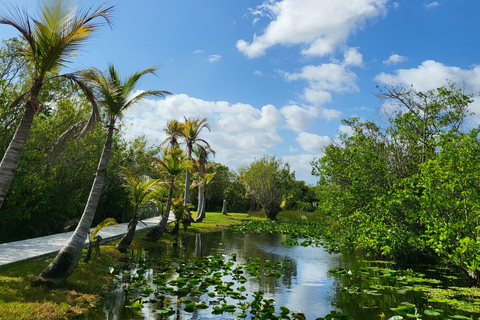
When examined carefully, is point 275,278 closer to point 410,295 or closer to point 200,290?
point 200,290

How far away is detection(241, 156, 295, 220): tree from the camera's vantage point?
125 ft

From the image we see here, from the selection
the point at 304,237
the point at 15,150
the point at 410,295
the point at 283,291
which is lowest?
the point at 283,291

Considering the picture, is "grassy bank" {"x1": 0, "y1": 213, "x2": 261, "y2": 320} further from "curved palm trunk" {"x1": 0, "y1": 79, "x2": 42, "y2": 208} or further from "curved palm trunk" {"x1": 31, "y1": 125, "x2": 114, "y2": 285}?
"curved palm trunk" {"x1": 0, "y1": 79, "x2": 42, "y2": 208}

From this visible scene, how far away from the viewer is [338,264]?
1282cm

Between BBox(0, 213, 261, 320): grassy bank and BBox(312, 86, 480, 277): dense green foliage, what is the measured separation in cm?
859

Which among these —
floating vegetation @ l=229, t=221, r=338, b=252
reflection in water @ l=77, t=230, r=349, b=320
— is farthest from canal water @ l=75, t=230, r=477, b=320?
floating vegetation @ l=229, t=221, r=338, b=252

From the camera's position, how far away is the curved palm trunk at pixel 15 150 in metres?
6.46

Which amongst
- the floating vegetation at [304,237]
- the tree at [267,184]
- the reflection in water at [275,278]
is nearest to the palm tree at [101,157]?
the reflection in water at [275,278]

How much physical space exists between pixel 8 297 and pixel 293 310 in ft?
18.8

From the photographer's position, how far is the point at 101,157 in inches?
343

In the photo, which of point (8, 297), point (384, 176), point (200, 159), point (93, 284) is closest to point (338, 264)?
point (384, 176)

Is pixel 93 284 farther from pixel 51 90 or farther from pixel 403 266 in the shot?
pixel 51 90

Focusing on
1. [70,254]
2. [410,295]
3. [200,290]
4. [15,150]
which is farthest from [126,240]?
[410,295]

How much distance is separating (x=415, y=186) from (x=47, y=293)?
10.2 metres
